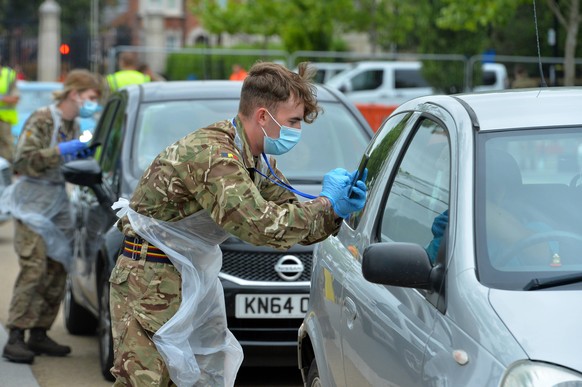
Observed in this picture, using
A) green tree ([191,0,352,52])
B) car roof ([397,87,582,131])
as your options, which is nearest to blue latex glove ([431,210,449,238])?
car roof ([397,87,582,131])

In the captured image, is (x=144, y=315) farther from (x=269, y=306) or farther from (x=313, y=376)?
(x=269, y=306)

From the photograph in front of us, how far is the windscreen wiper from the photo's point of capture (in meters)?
3.31

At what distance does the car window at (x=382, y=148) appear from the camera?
461 centimetres

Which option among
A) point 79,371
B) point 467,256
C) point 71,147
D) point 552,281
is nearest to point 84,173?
point 71,147

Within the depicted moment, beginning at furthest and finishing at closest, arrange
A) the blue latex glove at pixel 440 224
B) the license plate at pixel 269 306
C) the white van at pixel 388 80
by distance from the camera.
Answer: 1. the white van at pixel 388 80
2. the license plate at pixel 269 306
3. the blue latex glove at pixel 440 224

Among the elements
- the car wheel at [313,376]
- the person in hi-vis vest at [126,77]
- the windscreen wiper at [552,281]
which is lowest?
the car wheel at [313,376]

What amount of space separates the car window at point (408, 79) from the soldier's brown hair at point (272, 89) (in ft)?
88.0

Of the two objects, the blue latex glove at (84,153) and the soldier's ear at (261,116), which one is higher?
the soldier's ear at (261,116)

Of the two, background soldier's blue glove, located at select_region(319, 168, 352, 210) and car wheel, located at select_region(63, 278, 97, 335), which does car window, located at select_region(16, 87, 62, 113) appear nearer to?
car wheel, located at select_region(63, 278, 97, 335)

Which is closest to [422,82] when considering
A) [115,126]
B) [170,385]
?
[115,126]

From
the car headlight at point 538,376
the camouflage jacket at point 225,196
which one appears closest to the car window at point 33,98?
the camouflage jacket at point 225,196

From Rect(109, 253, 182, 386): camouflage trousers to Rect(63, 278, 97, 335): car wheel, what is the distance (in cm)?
452

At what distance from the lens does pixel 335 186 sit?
4.18 meters

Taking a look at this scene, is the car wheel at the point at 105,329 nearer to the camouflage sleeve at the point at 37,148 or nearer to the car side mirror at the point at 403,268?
the camouflage sleeve at the point at 37,148
